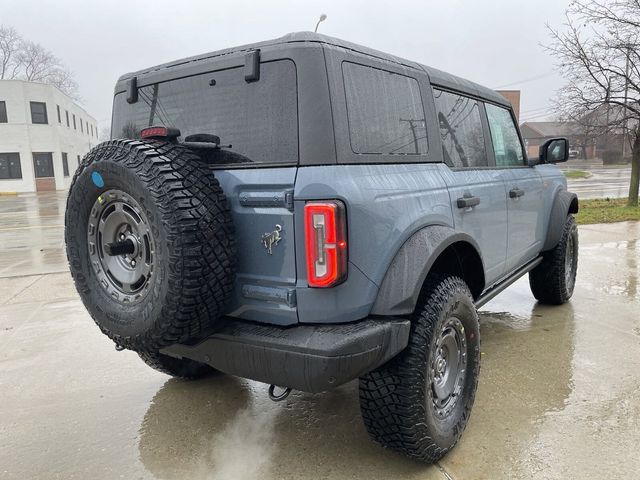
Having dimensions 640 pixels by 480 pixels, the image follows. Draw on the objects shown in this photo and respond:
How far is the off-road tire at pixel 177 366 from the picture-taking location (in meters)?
3.25

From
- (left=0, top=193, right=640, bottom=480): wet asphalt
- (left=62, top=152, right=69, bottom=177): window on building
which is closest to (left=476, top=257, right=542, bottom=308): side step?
(left=0, top=193, right=640, bottom=480): wet asphalt

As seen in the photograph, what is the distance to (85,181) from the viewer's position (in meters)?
2.29

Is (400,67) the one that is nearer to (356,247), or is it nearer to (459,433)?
(356,247)

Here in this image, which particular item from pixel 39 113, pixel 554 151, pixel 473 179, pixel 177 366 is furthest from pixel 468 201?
pixel 39 113

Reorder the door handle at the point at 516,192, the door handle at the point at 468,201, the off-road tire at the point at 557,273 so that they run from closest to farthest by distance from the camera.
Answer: the door handle at the point at 468,201
the door handle at the point at 516,192
the off-road tire at the point at 557,273

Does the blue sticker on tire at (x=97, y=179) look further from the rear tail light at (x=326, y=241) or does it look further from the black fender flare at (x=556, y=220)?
the black fender flare at (x=556, y=220)

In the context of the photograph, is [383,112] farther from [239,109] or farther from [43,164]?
[43,164]

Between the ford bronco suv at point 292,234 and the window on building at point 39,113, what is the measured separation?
36.7 metres

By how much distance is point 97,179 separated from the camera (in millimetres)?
2229

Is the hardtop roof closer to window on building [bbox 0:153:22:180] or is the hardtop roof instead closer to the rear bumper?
the rear bumper

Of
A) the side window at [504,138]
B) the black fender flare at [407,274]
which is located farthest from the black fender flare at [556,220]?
the black fender flare at [407,274]

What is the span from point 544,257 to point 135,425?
3866 millimetres

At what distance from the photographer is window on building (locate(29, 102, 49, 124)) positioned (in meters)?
33.6

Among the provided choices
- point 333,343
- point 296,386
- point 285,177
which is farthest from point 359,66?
point 296,386
